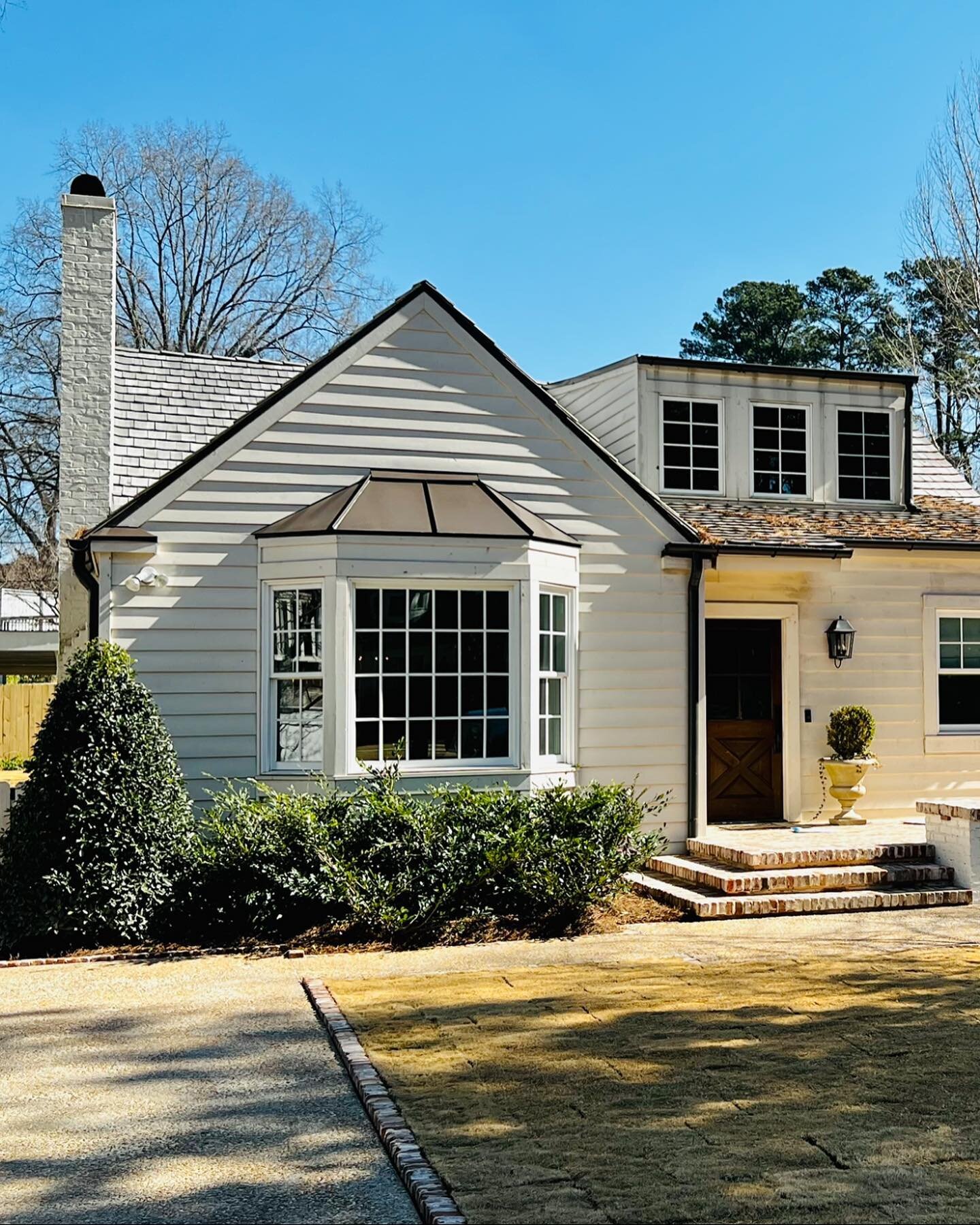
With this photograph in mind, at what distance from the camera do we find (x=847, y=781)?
42.0 feet

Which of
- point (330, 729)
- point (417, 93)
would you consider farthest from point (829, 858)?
point (417, 93)

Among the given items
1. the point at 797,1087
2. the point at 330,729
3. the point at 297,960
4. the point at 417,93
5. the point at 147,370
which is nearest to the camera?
the point at 797,1087

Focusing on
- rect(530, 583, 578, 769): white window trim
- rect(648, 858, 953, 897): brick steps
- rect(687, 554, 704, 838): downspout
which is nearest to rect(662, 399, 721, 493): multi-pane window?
rect(687, 554, 704, 838): downspout

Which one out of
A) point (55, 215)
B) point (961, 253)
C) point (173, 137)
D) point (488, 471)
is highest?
point (173, 137)

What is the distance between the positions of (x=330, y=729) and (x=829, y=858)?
186 inches

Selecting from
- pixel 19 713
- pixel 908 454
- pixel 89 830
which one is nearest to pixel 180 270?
pixel 19 713

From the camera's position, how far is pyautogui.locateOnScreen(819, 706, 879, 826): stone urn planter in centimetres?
1276

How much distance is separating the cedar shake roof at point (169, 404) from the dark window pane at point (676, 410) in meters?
4.21

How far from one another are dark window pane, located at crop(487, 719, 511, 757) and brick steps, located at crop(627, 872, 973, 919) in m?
1.63

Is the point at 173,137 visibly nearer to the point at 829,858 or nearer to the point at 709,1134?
the point at 829,858

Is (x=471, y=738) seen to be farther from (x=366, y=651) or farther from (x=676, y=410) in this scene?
(x=676, y=410)

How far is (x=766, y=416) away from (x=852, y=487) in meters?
1.41

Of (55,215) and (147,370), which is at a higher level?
(55,215)

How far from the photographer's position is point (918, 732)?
13.6 metres
